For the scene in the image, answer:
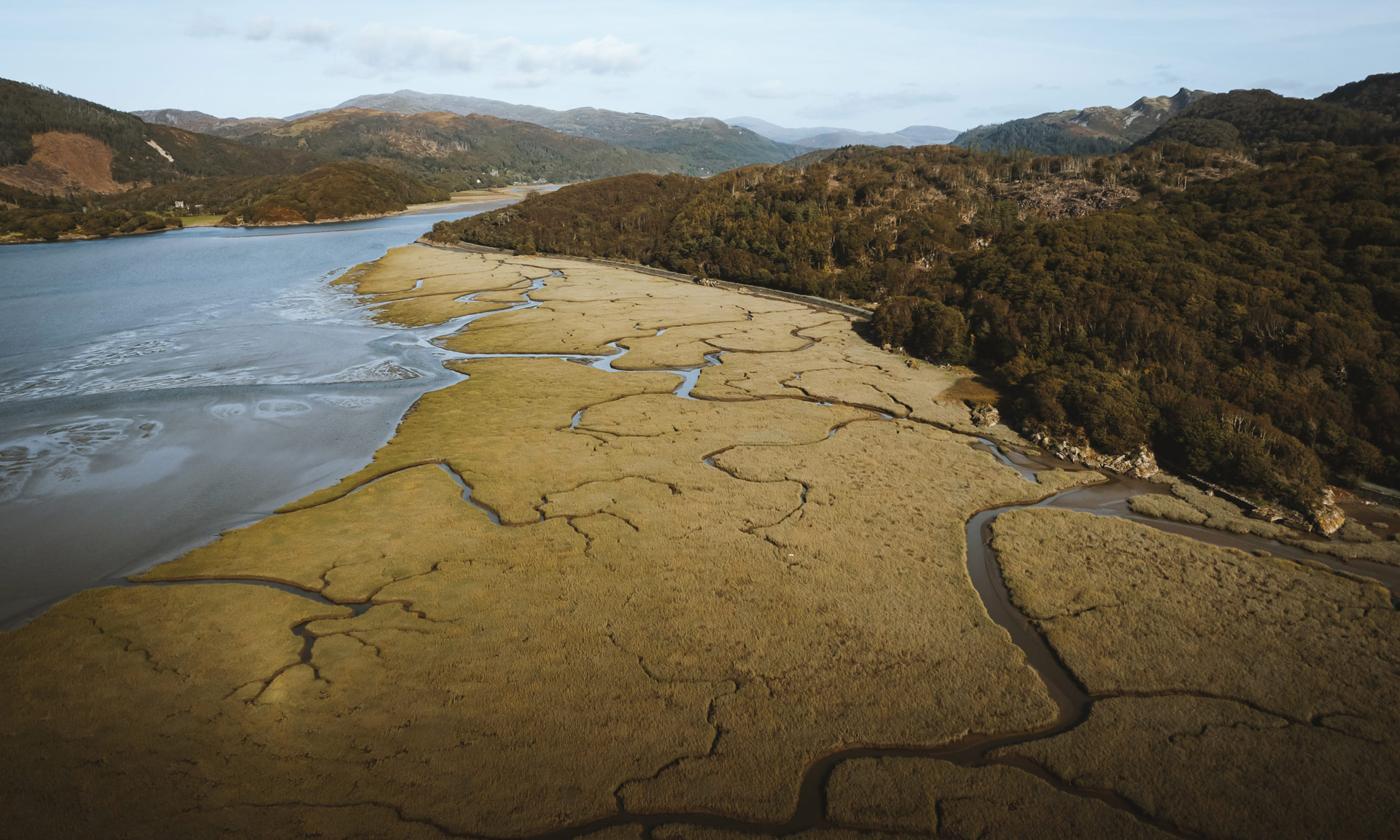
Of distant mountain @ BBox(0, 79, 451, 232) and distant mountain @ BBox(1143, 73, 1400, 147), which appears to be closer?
distant mountain @ BBox(1143, 73, 1400, 147)

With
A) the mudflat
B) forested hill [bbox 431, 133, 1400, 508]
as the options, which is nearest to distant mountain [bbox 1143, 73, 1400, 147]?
forested hill [bbox 431, 133, 1400, 508]

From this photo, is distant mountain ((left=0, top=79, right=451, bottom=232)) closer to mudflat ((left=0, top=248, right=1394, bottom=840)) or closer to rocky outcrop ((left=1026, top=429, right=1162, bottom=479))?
mudflat ((left=0, top=248, right=1394, bottom=840))

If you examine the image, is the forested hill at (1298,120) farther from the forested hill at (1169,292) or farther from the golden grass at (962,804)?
the golden grass at (962,804)

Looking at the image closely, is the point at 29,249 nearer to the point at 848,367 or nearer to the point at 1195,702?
the point at 848,367

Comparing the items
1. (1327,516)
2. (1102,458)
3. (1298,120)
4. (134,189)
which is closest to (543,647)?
(1102,458)

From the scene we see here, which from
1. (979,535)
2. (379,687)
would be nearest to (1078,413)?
(979,535)

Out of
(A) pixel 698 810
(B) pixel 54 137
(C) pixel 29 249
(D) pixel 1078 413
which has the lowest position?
(A) pixel 698 810
